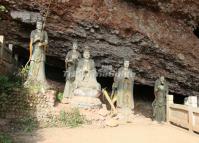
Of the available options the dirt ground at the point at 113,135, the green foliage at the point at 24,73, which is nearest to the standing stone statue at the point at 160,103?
the dirt ground at the point at 113,135

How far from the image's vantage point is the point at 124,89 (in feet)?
39.1

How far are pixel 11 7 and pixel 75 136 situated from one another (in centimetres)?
538

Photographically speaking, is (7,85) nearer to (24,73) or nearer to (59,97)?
(24,73)

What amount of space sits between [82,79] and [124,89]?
1.61 meters

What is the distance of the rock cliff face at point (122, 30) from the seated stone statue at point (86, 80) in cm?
147

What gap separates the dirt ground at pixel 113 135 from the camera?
8.08 m

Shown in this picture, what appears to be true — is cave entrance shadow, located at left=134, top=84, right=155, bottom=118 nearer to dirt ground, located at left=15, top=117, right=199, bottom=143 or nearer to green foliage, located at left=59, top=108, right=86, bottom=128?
dirt ground, located at left=15, top=117, right=199, bottom=143

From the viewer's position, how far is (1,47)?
10.1 metres

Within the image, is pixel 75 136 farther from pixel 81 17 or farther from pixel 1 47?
pixel 81 17

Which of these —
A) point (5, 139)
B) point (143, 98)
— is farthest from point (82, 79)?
point (143, 98)

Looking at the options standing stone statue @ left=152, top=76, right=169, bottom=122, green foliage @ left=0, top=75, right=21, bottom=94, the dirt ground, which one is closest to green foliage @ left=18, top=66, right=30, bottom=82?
green foliage @ left=0, top=75, right=21, bottom=94

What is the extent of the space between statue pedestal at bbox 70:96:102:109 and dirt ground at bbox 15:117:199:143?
2.79ft

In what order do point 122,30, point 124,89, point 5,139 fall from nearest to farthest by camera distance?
1. point 5,139
2. point 124,89
3. point 122,30

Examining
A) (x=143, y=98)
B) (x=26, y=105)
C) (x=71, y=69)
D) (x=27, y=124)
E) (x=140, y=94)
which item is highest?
(x=71, y=69)
